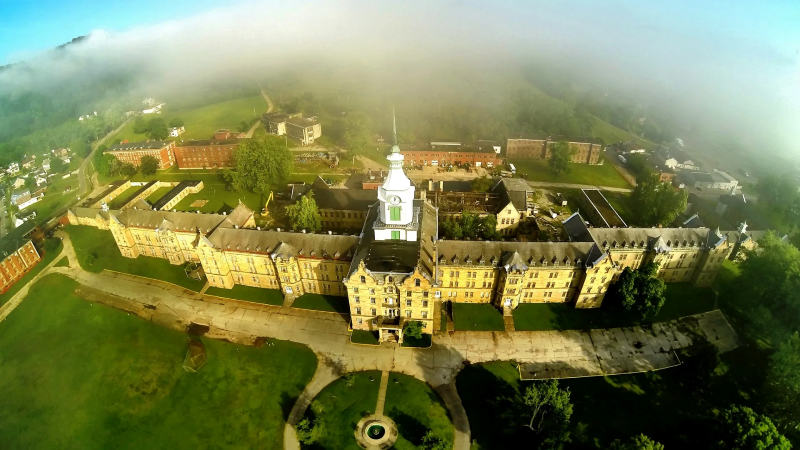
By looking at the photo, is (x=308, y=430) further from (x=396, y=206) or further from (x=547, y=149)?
(x=547, y=149)

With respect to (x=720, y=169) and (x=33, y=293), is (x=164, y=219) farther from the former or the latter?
(x=720, y=169)

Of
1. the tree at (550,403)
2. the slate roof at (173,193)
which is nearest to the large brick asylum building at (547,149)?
the slate roof at (173,193)

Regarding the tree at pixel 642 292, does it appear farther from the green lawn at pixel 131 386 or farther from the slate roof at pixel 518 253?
the green lawn at pixel 131 386

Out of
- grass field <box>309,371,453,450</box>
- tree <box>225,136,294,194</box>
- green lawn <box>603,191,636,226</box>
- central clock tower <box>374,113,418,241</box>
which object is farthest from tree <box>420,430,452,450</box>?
tree <box>225,136,294,194</box>

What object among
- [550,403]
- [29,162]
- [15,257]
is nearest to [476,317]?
[550,403]

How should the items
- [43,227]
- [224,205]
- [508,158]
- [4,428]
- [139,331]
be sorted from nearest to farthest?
[4,428]
[139,331]
[43,227]
[224,205]
[508,158]

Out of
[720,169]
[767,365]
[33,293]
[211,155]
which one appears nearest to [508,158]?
[720,169]

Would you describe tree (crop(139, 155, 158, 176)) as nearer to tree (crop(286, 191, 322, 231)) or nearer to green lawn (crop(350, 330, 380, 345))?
tree (crop(286, 191, 322, 231))
